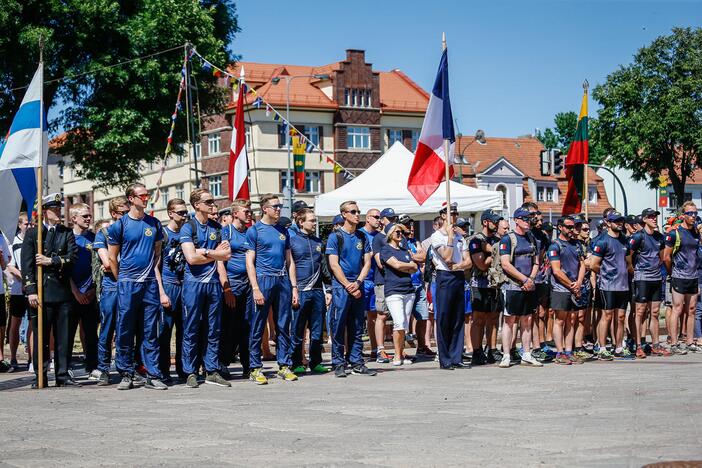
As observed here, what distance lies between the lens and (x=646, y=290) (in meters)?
15.1

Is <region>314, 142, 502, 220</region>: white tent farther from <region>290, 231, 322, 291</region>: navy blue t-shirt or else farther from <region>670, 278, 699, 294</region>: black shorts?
<region>290, 231, 322, 291</region>: navy blue t-shirt

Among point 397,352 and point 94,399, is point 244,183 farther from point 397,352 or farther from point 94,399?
point 94,399

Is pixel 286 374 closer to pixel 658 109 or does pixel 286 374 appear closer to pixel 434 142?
pixel 434 142

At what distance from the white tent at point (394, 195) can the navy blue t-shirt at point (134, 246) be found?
10.0 m

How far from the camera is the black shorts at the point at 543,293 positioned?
14125 millimetres

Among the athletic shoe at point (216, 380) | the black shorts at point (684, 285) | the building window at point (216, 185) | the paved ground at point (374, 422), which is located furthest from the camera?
the building window at point (216, 185)

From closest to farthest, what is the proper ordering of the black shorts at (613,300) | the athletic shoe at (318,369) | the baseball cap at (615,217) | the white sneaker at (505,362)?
the athletic shoe at (318,369), the white sneaker at (505,362), the baseball cap at (615,217), the black shorts at (613,300)

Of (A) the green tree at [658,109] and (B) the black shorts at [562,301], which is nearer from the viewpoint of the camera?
(B) the black shorts at [562,301]

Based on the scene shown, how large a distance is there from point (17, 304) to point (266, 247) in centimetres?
465

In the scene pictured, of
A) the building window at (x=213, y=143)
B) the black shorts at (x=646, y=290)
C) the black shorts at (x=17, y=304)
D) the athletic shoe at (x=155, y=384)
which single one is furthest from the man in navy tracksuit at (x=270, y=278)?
the building window at (x=213, y=143)

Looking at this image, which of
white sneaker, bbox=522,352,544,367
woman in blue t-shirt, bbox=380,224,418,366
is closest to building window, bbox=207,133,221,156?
woman in blue t-shirt, bbox=380,224,418,366

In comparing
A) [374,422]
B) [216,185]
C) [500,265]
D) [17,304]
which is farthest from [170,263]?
[216,185]

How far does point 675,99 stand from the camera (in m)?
55.7

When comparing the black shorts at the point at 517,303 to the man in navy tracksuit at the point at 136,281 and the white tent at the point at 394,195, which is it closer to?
the man in navy tracksuit at the point at 136,281
